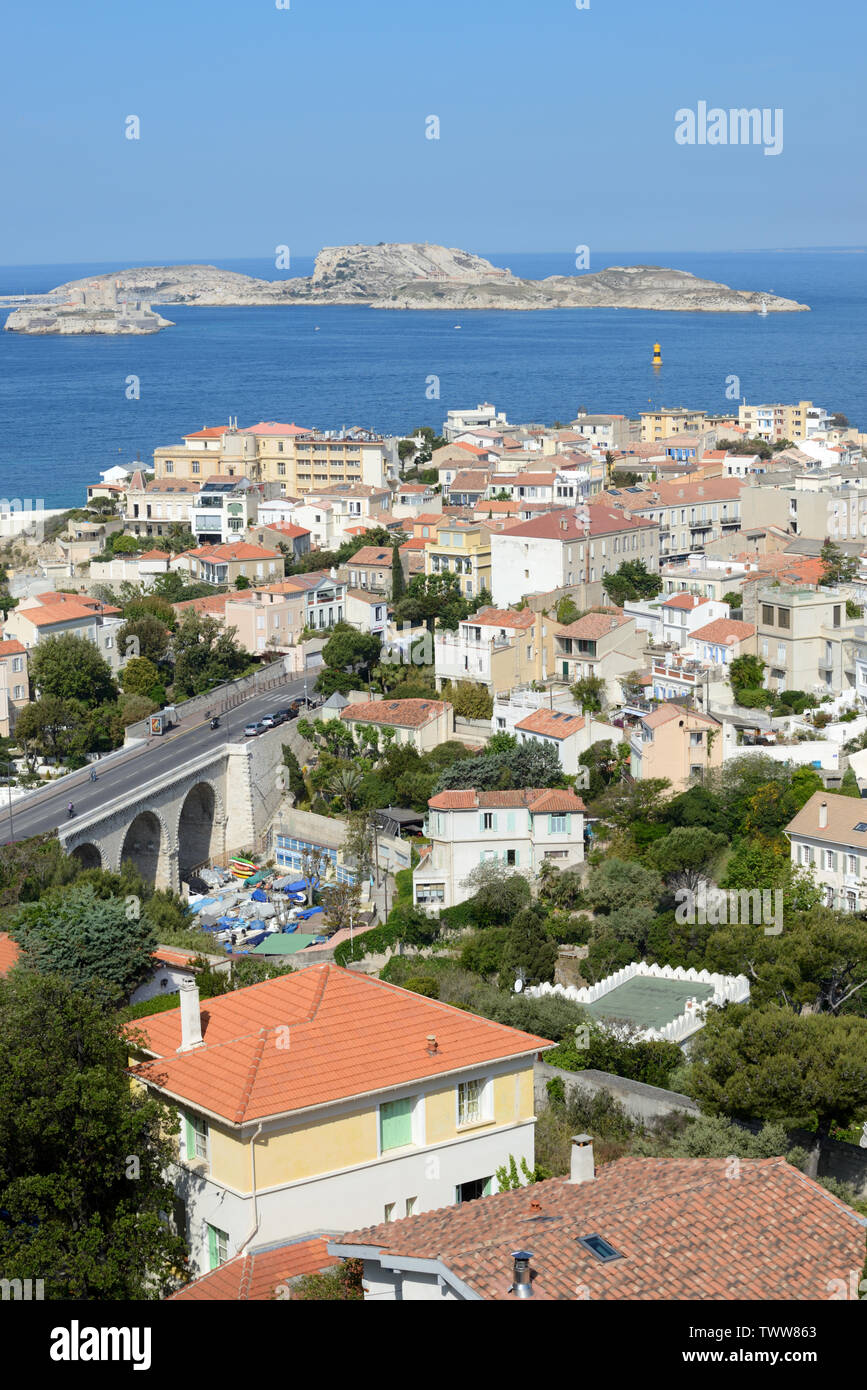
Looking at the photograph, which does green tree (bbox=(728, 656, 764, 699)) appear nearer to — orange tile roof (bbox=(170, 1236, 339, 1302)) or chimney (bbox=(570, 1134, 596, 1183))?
chimney (bbox=(570, 1134, 596, 1183))

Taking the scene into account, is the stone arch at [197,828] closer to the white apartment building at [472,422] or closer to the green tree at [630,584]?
the green tree at [630,584]

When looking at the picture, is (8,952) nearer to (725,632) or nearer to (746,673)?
(746,673)

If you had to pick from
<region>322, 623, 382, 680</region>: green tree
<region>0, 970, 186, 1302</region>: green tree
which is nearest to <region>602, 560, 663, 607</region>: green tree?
<region>322, 623, 382, 680</region>: green tree

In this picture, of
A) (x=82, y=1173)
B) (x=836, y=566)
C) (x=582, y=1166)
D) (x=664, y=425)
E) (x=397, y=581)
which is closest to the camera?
(x=582, y=1166)

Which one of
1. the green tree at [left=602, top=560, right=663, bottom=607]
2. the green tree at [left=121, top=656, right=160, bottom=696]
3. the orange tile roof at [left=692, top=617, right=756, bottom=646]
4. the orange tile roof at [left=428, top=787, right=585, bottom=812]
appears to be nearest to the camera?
the orange tile roof at [left=428, top=787, right=585, bottom=812]

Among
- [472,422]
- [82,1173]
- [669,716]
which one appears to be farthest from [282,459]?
[82,1173]
